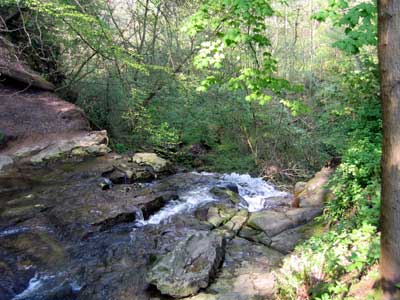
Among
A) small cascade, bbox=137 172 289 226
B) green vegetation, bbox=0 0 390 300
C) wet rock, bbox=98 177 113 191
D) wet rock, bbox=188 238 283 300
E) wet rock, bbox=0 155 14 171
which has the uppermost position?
green vegetation, bbox=0 0 390 300

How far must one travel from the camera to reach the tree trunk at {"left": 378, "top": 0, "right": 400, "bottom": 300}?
7.04ft

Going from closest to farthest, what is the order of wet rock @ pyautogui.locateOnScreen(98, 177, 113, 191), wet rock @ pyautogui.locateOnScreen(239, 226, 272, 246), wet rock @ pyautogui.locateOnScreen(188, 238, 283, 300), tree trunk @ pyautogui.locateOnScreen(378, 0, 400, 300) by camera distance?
tree trunk @ pyautogui.locateOnScreen(378, 0, 400, 300)
wet rock @ pyautogui.locateOnScreen(188, 238, 283, 300)
wet rock @ pyautogui.locateOnScreen(239, 226, 272, 246)
wet rock @ pyautogui.locateOnScreen(98, 177, 113, 191)

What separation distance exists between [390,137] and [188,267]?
10.9 feet

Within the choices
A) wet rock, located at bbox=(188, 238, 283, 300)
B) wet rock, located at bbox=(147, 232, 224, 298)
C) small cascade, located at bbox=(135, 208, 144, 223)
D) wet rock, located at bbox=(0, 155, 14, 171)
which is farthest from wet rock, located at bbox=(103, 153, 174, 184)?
wet rock, located at bbox=(147, 232, 224, 298)

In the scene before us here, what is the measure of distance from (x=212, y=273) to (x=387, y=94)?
3.46m

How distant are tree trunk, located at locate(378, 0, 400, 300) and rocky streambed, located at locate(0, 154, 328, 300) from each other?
2139mm

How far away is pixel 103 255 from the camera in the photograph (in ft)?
18.4

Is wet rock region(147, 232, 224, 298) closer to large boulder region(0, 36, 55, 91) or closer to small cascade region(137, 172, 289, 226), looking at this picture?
small cascade region(137, 172, 289, 226)

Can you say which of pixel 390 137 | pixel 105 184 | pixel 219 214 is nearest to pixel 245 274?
pixel 219 214

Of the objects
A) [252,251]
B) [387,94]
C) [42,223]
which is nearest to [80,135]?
[42,223]

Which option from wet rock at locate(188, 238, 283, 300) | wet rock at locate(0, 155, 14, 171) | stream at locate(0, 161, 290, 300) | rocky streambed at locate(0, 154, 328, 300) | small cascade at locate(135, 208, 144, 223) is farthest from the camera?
wet rock at locate(0, 155, 14, 171)

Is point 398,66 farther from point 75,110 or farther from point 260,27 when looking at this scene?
point 75,110

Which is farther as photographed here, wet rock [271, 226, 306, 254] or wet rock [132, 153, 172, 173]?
wet rock [132, 153, 172, 173]

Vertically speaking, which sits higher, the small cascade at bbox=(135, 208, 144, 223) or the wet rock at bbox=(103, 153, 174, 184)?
the wet rock at bbox=(103, 153, 174, 184)
